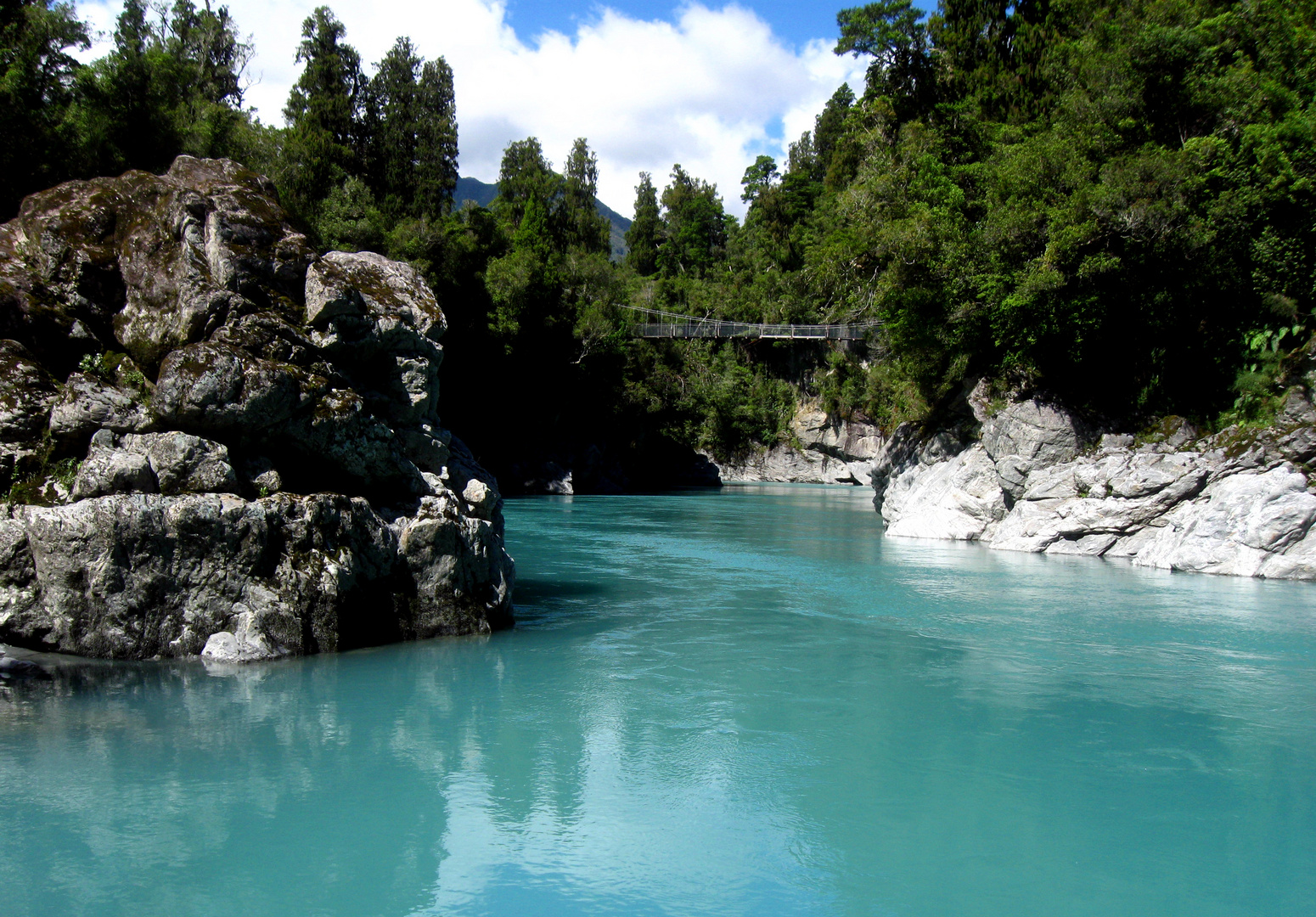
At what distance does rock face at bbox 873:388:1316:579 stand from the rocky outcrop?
30.7 meters

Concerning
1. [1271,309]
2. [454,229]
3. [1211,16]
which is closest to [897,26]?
[1211,16]

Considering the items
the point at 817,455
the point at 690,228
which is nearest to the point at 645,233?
the point at 690,228

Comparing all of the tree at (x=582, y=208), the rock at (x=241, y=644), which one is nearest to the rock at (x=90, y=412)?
the rock at (x=241, y=644)

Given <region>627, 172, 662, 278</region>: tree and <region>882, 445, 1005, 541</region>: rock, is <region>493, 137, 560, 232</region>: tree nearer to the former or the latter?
<region>627, 172, 662, 278</region>: tree

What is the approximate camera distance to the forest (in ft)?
68.7

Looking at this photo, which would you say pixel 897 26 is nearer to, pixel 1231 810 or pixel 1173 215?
pixel 1173 215

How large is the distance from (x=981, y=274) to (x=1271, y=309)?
259 inches

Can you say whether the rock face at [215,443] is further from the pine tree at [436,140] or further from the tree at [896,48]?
the pine tree at [436,140]

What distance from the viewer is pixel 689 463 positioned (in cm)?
6006

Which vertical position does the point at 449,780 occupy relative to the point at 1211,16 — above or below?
below

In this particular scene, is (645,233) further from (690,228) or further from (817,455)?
(817,455)

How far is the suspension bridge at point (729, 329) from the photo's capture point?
176 feet

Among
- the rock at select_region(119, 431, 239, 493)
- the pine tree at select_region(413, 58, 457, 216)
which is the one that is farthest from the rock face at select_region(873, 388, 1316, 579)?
the pine tree at select_region(413, 58, 457, 216)

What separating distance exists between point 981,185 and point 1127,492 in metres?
10.2
